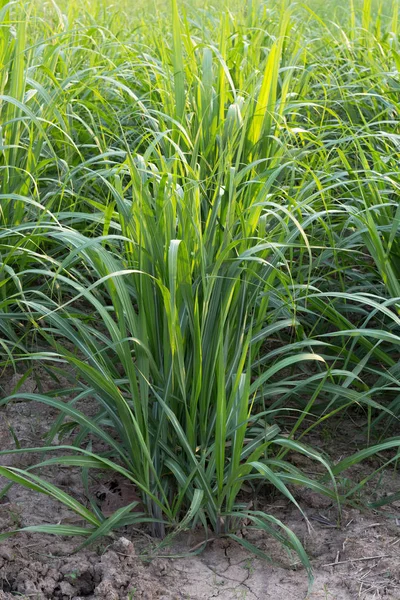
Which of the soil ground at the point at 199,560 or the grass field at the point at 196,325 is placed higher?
the grass field at the point at 196,325

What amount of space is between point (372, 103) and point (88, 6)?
2157mm

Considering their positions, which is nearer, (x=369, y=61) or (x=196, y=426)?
(x=196, y=426)

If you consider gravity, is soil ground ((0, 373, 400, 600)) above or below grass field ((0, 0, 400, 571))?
below

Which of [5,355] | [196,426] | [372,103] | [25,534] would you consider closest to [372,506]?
[196,426]

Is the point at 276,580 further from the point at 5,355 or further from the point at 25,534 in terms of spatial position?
the point at 5,355

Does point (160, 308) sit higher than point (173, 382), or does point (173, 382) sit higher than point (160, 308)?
point (160, 308)

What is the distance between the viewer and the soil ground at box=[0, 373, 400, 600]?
1.47 m

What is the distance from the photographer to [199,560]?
61.1 inches

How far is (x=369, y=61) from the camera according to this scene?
2.83 meters

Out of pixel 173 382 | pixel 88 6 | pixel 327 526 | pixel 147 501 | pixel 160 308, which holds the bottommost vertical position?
pixel 327 526

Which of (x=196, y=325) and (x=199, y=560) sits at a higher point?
(x=196, y=325)

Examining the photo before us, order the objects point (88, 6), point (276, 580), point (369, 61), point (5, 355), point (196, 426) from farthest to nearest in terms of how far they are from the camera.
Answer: point (88, 6)
point (369, 61)
point (5, 355)
point (196, 426)
point (276, 580)

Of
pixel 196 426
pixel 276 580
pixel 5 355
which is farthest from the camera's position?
pixel 5 355

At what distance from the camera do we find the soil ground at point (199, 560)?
1.47 meters
